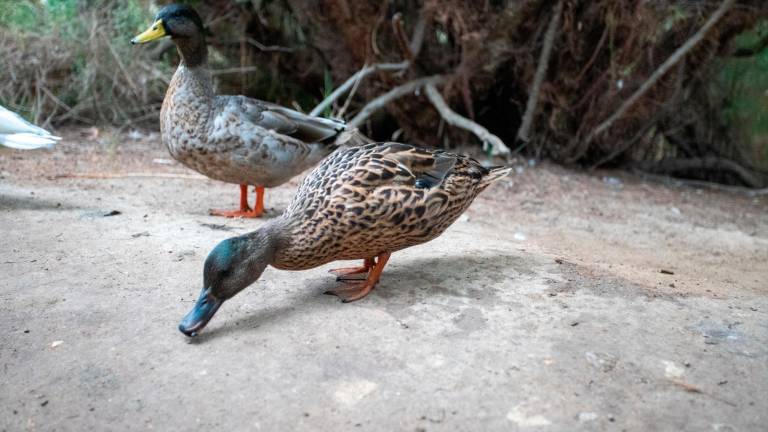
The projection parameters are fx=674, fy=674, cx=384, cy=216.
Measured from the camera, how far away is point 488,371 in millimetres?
2391

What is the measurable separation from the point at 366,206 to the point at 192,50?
2.65 m

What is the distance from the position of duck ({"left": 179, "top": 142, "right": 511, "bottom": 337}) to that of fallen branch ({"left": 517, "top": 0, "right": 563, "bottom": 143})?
402 centimetres

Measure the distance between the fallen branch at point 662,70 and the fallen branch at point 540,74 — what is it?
63 centimetres

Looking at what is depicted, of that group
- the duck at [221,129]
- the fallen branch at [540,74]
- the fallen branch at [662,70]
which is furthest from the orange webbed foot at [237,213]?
the fallen branch at [662,70]

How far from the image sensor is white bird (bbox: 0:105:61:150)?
466 cm

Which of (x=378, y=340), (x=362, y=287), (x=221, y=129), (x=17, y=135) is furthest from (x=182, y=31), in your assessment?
(x=378, y=340)

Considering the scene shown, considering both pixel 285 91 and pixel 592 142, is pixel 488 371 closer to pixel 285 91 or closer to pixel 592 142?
pixel 592 142

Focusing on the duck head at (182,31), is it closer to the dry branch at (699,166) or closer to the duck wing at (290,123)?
the duck wing at (290,123)

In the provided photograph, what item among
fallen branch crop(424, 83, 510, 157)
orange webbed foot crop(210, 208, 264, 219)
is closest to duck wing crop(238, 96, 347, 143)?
orange webbed foot crop(210, 208, 264, 219)

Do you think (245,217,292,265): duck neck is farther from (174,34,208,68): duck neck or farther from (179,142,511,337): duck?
(174,34,208,68): duck neck

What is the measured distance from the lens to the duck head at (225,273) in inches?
105

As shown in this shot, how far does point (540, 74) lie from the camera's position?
7027 mm

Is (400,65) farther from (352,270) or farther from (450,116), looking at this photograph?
(352,270)

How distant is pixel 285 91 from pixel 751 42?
18.4ft
